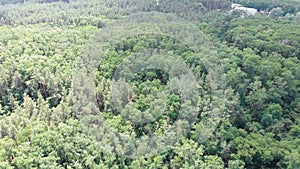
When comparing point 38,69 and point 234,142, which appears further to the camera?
point 38,69

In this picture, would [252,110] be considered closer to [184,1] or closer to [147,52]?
[147,52]

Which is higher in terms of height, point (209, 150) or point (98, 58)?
point (98, 58)

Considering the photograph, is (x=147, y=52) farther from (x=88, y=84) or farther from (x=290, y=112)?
(x=290, y=112)

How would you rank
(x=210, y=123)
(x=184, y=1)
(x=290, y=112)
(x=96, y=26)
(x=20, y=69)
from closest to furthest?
(x=210, y=123), (x=290, y=112), (x=20, y=69), (x=96, y=26), (x=184, y=1)

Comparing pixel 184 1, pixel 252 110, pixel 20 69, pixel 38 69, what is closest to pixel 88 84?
pixel 38 69

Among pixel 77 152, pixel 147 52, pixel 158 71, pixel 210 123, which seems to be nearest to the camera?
pixel 77 152

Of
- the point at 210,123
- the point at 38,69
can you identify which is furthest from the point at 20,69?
the point at 210,123
